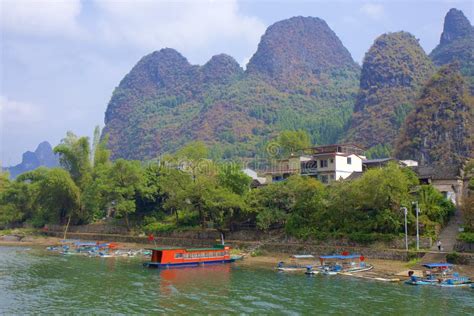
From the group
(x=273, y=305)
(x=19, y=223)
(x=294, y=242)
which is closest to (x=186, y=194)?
(x=294, y=242)

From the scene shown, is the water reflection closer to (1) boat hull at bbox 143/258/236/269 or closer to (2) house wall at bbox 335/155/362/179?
(1) boat hull at bbox 143/258/236/269

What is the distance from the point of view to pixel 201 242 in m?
69.1

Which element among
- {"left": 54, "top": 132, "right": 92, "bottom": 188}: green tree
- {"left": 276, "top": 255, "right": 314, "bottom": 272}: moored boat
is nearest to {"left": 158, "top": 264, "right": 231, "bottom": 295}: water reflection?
{"left": 276, "top": 255, "right": 314, "bottom": 272}: moored boat

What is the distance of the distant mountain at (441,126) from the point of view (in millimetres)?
126312

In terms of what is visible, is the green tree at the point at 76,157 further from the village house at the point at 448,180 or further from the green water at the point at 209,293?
the village house at the point at 448,180

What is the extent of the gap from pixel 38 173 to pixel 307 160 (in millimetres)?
59457

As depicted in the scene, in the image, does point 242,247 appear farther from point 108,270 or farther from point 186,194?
point 108,270

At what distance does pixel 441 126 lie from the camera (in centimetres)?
13038

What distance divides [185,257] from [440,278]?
2732 cm

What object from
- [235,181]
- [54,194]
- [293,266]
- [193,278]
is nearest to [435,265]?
[293,266]

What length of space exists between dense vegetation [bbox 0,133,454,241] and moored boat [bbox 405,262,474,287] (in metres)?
9.73

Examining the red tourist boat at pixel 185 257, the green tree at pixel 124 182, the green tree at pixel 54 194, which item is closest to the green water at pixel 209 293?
the red tourist boat at pixel 185 257

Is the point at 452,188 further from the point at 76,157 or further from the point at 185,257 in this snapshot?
the point at 76,157

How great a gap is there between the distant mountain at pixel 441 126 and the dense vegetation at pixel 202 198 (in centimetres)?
4594
